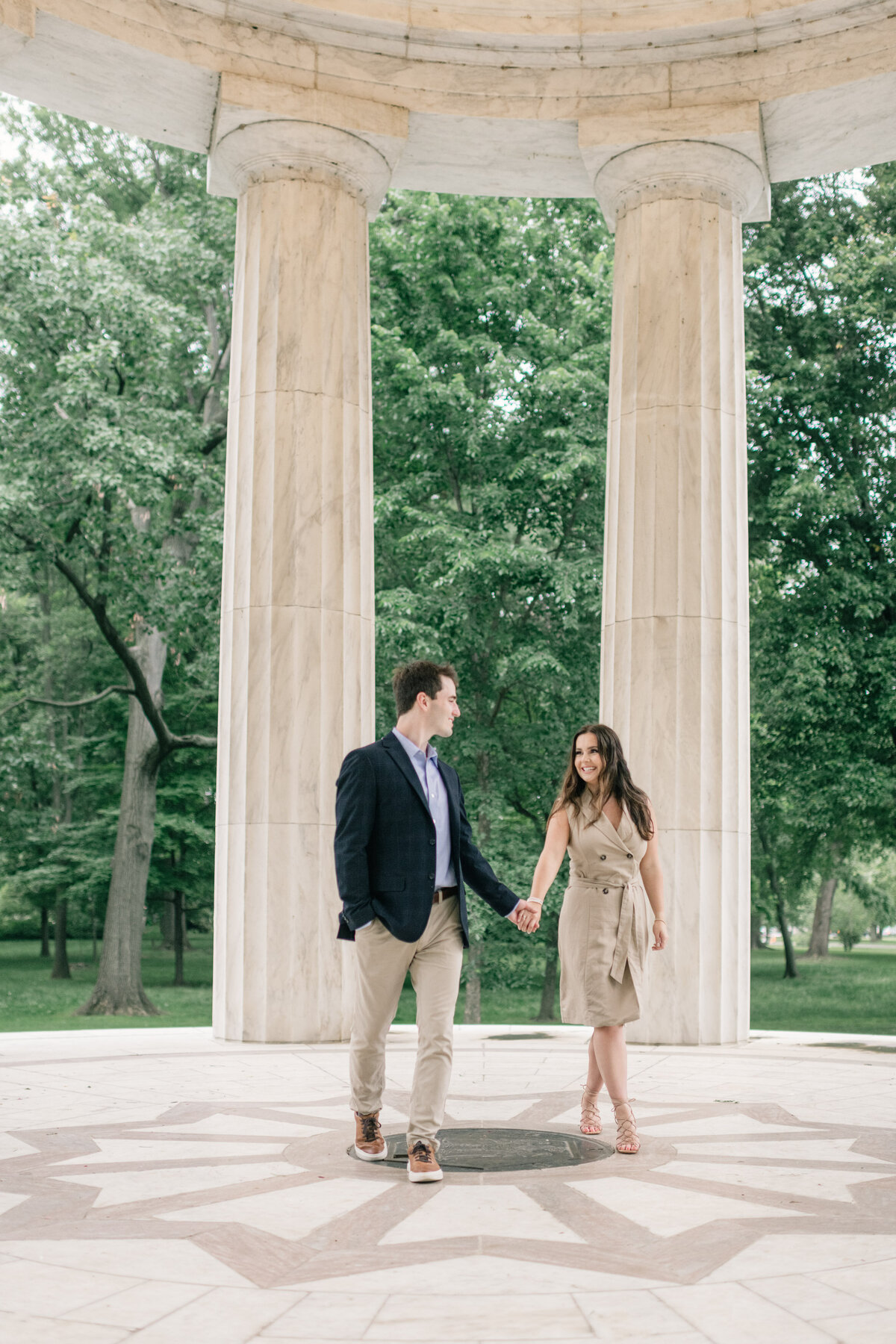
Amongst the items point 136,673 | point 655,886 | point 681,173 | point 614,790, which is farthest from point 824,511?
point 614,790

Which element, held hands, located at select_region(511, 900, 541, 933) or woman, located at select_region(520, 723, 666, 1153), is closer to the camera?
held hands, located at select_region(511, 900, 541, 933)

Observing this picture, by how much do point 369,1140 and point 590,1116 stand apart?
5.87 ft

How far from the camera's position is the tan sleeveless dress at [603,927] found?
9.07 metres

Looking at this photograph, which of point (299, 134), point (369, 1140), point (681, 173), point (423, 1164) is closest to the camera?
point (423, 1164)

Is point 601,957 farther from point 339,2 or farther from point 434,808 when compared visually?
point 339,2

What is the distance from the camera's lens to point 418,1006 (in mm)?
8086

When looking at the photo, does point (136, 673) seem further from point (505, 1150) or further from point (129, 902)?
point (505, 1150)

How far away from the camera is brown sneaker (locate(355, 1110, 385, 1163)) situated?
8.49 m

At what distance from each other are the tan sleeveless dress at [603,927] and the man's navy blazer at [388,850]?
95 cm

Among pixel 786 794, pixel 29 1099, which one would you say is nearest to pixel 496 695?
pixel 786 794

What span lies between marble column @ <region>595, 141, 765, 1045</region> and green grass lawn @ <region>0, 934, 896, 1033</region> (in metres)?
11.2

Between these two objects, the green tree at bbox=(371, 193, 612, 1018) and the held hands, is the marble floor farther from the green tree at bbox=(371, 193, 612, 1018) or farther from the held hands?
the green tree at bbox=(371, 193, 612, 1018)

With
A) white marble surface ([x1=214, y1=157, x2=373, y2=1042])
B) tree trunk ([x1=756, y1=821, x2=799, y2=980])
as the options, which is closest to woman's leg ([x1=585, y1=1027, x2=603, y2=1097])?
white marble surface ([x1=214, y1=157, x2=373, y2=1042])

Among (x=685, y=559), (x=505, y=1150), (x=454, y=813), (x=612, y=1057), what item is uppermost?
(x=685, y=559)
